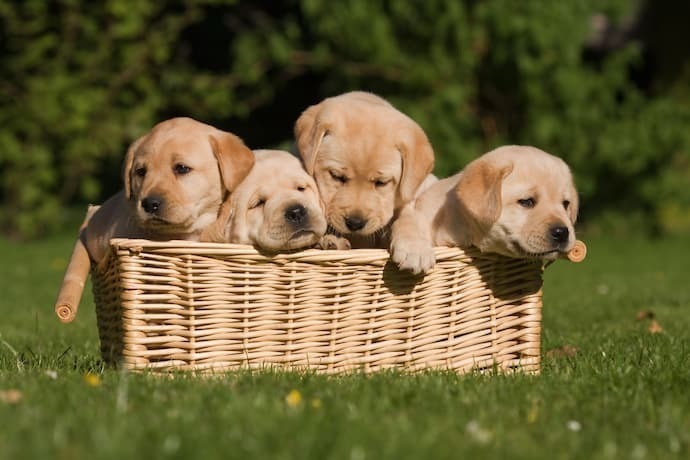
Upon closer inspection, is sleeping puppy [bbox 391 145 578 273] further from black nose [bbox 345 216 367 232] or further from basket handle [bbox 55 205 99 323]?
basket handle [bbox 55 205 99 323]

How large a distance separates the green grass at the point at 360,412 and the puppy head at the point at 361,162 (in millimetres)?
824

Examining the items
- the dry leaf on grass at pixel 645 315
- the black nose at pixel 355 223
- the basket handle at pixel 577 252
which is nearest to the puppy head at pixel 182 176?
the black nose at pixel 355 223

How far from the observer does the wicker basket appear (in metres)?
4.12

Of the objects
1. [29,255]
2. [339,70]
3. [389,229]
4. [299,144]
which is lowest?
[29,255]

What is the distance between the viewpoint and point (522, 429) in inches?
127

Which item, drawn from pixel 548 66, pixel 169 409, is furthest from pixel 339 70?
pixel 169 409

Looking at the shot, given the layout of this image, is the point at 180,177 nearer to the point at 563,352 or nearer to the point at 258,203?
the point at 258,203

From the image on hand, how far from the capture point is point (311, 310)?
432cm

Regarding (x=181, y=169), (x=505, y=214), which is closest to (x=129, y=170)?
(x=181, y=169)

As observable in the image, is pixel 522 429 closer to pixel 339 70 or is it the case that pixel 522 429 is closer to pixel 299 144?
pixel 299 144

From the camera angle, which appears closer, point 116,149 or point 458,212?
point 458,212

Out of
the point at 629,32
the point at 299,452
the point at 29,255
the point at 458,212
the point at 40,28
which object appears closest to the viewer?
the point at 299,452

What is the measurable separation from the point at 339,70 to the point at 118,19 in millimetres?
3396

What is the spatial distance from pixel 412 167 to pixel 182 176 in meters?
1.14
